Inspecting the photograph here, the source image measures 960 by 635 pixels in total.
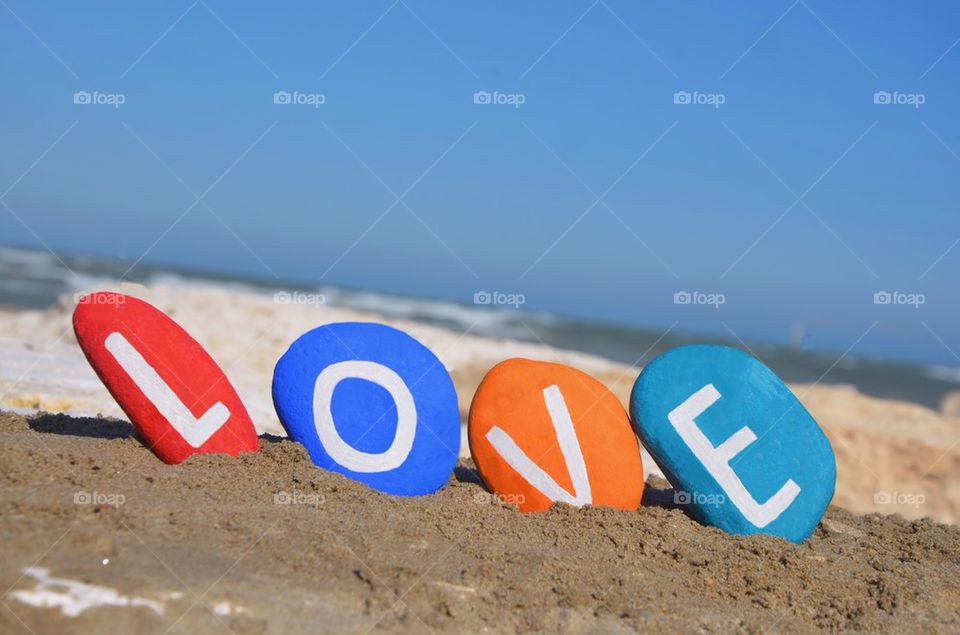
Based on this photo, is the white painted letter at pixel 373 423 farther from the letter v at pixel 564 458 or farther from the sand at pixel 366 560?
the letter v at pixel 564 458

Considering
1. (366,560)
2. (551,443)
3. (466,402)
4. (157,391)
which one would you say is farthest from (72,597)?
(466,402)

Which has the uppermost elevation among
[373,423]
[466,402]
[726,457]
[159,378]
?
[159,378]

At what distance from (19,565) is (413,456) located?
2205mm

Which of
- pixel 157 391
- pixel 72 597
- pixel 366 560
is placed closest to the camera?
pixel 72 597

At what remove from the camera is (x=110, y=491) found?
3.73m

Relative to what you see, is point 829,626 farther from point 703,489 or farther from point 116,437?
point 116,437

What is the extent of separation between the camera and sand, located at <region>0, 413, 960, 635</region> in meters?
2.90

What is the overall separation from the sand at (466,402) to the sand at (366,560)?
5.87 ft

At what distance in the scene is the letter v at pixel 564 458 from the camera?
15.5 ft

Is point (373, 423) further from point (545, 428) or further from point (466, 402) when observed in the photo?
point (466, 402)

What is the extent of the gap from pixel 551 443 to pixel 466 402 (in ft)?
18.7

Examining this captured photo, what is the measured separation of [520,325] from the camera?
33906 mm

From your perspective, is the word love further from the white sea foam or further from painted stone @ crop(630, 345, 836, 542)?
the white sea foam

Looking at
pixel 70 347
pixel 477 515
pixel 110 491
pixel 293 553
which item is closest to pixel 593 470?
pixel 477 515
